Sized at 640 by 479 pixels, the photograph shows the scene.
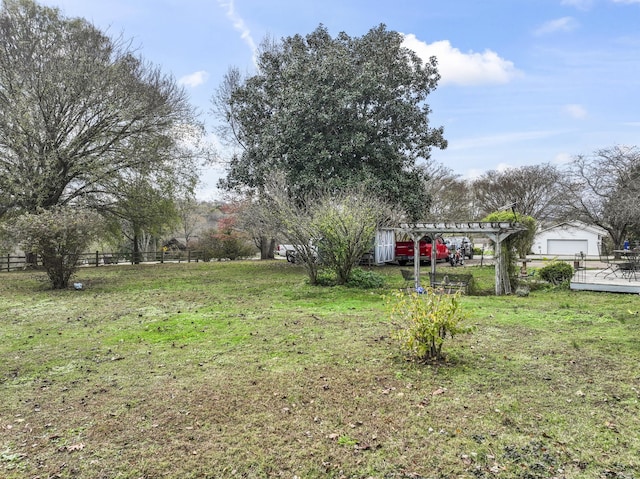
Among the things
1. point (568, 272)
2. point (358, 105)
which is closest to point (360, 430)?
point (568, 272)

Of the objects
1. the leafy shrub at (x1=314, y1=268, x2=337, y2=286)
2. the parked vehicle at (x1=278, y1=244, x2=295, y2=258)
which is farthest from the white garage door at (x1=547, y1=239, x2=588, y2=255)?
the leafy shrub at (x1=314, y1=268, x2=337, y2=286)

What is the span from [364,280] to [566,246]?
2897 cm

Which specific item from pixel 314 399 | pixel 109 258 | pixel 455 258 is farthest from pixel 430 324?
pixel 109 258

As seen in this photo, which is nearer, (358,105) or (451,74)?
(358,105)

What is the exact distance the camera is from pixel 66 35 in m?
19.2

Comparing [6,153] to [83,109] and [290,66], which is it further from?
[290,66]

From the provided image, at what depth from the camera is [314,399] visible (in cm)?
437

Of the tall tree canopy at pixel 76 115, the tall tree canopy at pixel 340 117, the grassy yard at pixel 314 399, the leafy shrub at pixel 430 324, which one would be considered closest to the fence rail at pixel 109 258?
the tall tree canopy at pixel 76 115

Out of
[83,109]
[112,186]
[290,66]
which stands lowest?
[112,186]

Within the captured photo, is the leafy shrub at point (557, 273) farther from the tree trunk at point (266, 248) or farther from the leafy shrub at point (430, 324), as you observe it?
the tree trunk at point (266, 248)

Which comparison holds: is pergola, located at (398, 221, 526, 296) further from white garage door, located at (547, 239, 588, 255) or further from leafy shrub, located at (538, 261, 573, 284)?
white garage door, located at (547, 239, 588, 255)

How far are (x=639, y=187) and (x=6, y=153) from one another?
1223 inches

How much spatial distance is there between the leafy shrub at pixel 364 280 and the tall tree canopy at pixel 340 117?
503cm

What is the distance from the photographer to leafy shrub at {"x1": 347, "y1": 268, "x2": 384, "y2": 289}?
42.5 ft
